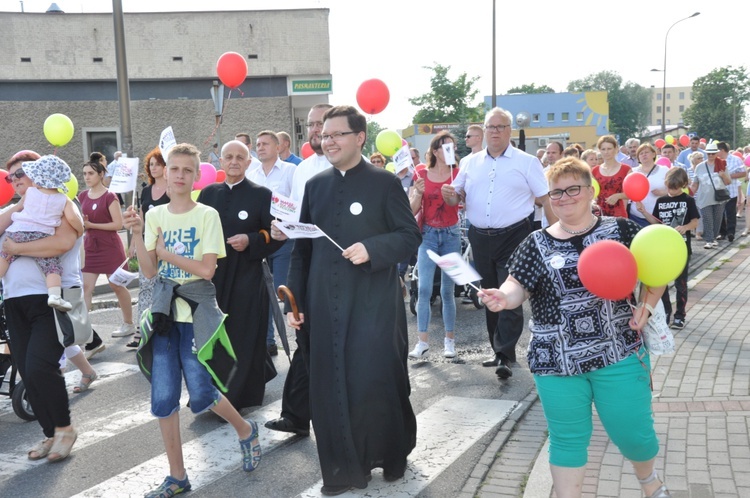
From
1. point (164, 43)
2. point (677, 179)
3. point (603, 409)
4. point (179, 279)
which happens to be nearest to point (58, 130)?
point (179, 279)

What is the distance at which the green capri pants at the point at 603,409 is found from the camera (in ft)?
12.0

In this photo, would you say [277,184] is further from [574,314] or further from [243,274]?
[574,314]

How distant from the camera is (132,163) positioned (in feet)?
17.6

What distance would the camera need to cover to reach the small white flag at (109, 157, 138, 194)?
17.6ft

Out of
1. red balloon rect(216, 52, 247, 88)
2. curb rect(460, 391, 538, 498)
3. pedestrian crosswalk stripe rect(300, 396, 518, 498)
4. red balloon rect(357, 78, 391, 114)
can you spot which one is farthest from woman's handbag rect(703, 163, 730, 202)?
pedestrian crosswalk stripe rect(300, 396, 518, 498)

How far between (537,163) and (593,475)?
10.5 feet

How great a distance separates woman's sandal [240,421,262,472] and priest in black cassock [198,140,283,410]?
1.18 m

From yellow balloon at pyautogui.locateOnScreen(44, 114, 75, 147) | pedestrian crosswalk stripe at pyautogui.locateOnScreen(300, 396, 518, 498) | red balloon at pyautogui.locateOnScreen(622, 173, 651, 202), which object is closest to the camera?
pedestrian crosswalk stripe at pyautogui.locateOnScreen(300, 396, 518, 498)

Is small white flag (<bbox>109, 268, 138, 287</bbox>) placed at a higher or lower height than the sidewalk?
higher

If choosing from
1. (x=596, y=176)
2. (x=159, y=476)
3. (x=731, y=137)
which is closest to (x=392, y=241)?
(x=159, y=476)

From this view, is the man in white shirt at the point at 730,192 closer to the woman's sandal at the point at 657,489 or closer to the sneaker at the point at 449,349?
the sneaker at the point at 449,349

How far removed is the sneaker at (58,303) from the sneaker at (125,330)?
397 centimetres

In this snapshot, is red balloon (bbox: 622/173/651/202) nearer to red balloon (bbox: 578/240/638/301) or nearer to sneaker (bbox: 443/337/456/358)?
sneaker (bbox: 443/337/456/358)

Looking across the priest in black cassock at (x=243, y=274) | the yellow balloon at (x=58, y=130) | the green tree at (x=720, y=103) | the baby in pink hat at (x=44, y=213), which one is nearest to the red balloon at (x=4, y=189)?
the baby in pink hat at (x=44, y=213)
